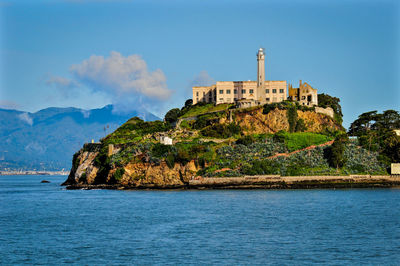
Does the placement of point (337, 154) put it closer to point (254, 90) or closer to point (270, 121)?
point (270, 121)

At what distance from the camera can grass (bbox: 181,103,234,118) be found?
106 meters

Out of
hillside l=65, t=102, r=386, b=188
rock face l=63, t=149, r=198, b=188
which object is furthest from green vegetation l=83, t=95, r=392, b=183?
rock face l=63, t=149, r=198, b=188

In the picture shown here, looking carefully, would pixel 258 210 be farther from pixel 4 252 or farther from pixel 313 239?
pixel 4 252

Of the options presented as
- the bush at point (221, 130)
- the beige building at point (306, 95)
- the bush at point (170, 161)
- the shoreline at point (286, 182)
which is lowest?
the shoreline at point (286, 182)

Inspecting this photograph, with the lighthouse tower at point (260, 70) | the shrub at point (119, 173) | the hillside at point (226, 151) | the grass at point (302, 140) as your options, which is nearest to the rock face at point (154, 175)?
the hillside at point (226, 151)

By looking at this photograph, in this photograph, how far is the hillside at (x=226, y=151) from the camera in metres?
84.9

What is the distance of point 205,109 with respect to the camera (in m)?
109

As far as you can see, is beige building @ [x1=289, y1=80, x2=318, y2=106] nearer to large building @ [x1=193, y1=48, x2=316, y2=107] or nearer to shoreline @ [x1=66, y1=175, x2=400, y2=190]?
large building @ [x1=193, y1=48, x2=316, y2=107]

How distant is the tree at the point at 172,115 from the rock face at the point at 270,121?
16101 mm

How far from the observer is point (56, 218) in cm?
5078

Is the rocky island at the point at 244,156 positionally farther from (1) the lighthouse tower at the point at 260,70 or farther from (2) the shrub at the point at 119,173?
(1) the lighthouse tower at the point at 260,70

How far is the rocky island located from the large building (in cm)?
491

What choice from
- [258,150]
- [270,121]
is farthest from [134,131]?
[258,150]

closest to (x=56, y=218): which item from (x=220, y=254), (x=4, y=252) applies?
(x=4, y=252)
